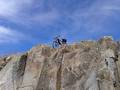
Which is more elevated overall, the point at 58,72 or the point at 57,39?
the point at 57,39

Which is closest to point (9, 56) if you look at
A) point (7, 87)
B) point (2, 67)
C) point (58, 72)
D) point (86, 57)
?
point (2, 67)

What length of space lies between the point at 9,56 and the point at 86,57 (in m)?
8.33

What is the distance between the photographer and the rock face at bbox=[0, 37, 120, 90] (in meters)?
27.5

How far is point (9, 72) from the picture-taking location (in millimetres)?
32344

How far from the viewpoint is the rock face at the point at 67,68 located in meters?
27.5

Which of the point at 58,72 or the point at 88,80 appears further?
the point at 58,72

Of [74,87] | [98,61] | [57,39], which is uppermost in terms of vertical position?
[57,39]

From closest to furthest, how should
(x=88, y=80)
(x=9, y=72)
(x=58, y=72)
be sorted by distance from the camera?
1. (x=88, y=80)
2. (x=58, y=72)
3. (x=9, y=72)

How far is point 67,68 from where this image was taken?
29453mm

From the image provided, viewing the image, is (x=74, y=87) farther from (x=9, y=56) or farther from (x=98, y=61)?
(x=9, y=56)

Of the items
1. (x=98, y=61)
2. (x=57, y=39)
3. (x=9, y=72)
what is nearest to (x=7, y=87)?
(x=9, y=72)

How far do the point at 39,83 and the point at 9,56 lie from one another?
5.54 meters

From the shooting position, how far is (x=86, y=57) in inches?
1143

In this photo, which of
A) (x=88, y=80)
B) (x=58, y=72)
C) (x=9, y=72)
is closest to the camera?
(x=88, y=80)
